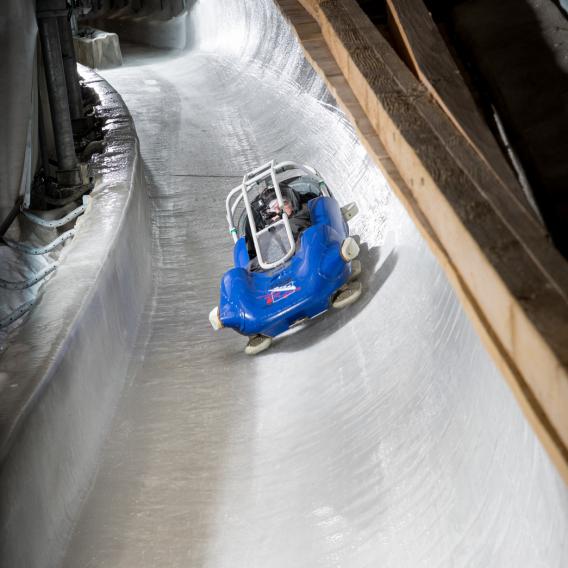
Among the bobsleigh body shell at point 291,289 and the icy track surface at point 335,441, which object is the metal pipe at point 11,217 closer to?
the icy track surface at point 335,441

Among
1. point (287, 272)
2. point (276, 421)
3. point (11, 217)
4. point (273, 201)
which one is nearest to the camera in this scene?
point (276, 421)

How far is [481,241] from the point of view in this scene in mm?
1729

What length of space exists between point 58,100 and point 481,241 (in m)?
4.38

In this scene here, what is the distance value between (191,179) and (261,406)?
10.8ft

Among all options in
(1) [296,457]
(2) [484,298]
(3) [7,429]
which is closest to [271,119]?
(1) [296,457]

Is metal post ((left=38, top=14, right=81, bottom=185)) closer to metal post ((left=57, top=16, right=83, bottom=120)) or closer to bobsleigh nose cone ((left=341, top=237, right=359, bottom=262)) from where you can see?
metal post ((left=57, top=16, right=83, bottom=120))

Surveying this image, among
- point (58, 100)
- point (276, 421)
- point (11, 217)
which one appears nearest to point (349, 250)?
point (276, 421)

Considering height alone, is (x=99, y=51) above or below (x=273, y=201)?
below

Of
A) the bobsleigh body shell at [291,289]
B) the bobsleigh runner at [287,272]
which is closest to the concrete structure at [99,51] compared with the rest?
the bobsleigh runner at [287,272]

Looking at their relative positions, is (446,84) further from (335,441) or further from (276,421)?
(276,421)

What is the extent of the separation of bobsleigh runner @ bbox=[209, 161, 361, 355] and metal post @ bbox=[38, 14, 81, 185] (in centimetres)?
191

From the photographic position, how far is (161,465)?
3174 mm

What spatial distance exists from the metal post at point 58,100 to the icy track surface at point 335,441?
1.05 m

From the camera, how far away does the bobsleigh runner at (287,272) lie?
3.70 m
